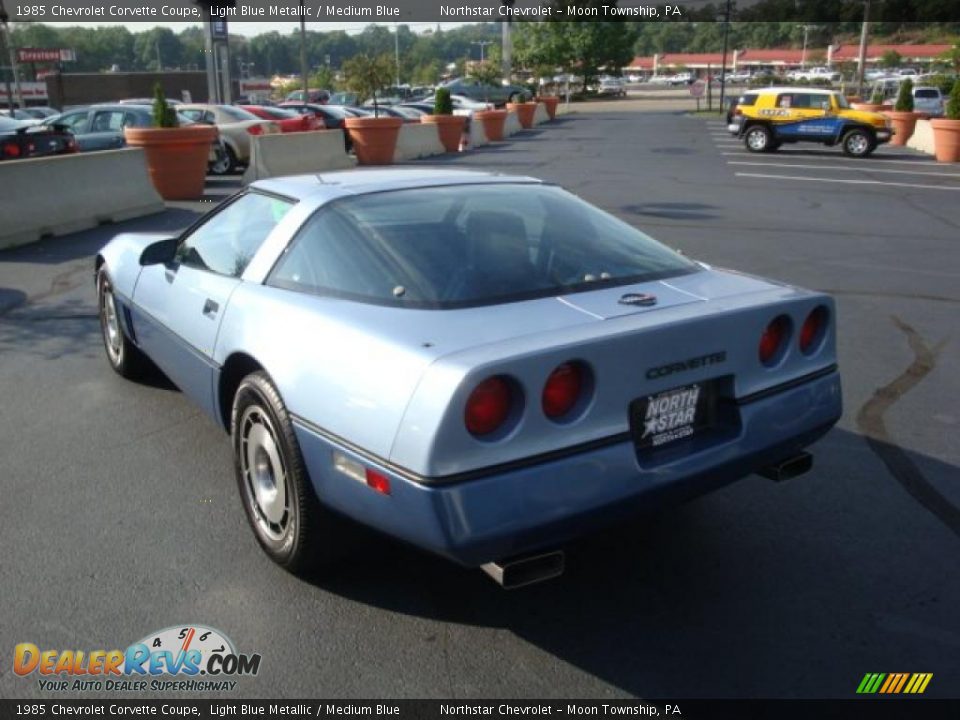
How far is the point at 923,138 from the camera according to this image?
24.5m

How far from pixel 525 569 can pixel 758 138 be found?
2342 centimetres

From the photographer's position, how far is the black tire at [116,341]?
17.4ft

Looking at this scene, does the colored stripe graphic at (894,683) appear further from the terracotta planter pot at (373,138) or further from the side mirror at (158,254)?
the terracotta planter pot at (373,138)

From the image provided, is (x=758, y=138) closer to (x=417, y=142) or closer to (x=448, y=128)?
(x=448, y=128)

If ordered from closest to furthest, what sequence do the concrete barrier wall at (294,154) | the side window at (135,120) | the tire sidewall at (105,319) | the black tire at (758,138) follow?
the tire sidewall at (105,319)
the concrete barrier wall at (294,154)
the side window at (135,120)
the black tire at (758,138)

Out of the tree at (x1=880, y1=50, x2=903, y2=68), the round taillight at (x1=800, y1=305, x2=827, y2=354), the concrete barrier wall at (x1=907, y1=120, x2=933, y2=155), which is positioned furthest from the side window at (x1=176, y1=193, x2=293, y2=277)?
the tree at (x1=880, y1=50, x2=903, y2=68)

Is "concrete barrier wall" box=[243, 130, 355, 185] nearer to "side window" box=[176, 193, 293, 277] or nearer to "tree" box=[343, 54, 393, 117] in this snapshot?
"tree" box=[343, 54, 393, 117]

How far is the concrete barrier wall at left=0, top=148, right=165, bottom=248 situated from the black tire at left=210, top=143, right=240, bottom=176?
15.8 ft

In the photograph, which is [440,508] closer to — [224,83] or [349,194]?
[349,194]

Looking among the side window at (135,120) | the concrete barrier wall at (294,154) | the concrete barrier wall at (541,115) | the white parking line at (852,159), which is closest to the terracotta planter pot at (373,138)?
the concrete barrier wall at (294,154)

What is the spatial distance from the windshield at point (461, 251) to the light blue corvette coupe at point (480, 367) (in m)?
0.01

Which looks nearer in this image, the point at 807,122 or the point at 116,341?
the point at 116,341

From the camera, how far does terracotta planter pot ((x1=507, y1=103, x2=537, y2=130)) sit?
3466 centimetres

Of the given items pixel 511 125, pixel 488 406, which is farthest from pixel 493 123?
pixel 488 406
